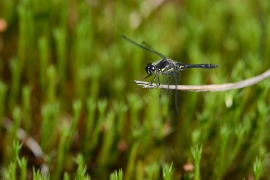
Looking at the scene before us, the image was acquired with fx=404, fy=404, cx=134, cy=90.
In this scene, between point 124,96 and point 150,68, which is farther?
A: point 124,96

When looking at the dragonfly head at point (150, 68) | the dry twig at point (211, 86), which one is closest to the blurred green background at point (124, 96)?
the dry twig at point (211, 86)

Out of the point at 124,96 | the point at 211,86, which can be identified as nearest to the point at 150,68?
the point at 211,86

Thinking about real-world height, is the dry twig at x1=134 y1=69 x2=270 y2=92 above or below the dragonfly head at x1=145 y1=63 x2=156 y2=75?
below

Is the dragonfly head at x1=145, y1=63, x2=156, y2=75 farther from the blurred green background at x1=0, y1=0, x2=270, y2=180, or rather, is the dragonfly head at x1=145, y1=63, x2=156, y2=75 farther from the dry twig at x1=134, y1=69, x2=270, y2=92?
the blurred green background at x1=0, y1=0, x2=270, y2=180

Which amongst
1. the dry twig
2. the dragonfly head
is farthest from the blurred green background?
the dragonfly head

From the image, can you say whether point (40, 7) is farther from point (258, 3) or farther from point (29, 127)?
point (258, 3)

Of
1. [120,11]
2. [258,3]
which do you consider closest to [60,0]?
[120,11]

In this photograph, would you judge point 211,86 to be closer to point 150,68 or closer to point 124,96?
point 150,68

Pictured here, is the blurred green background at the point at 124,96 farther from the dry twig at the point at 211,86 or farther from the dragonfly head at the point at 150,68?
the dragonfly head at the point at 150,68
